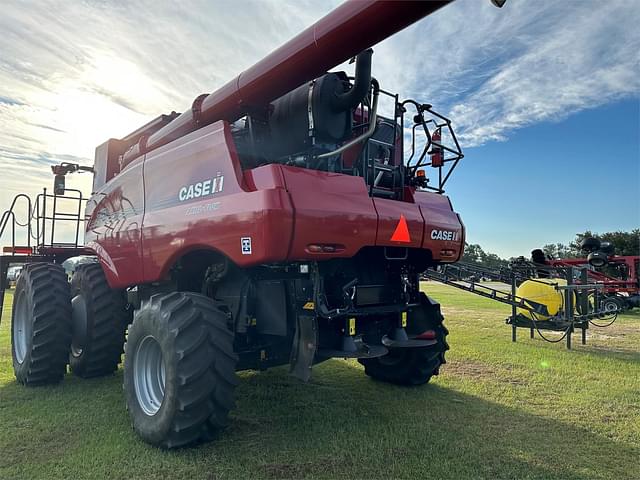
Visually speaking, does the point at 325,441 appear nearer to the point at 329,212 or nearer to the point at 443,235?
the point at 329,212

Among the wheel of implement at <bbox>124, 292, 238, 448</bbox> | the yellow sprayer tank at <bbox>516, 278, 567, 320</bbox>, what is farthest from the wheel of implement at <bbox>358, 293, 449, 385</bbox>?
the yellow sprayer tank at <bbox>516, 278, 567, 320</bbox>

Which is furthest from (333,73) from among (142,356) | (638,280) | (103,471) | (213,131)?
(638,280)

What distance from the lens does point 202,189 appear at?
4.13 metres

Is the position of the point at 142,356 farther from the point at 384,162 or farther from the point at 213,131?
the point at 384,162

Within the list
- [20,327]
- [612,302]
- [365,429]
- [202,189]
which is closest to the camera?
[202,189]

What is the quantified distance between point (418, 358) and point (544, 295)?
4.61m

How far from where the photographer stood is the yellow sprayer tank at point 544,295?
8.80 m

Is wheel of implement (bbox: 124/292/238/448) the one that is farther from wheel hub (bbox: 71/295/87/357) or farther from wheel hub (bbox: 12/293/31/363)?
wheel hub (bbox: 12/293/31/363)

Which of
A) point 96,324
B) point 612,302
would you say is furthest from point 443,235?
point 612,302

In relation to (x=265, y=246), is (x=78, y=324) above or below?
below

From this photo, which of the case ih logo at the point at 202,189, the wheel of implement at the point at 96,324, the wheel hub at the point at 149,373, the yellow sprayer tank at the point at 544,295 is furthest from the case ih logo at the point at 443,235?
the yellow sprayer tank at the point at 544,295

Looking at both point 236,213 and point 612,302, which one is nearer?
point 236,213

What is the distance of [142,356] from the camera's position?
4258 millimetres

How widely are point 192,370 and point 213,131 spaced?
1986 millimetres
